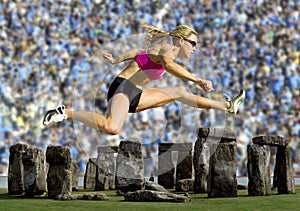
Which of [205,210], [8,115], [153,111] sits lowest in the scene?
[205,210]

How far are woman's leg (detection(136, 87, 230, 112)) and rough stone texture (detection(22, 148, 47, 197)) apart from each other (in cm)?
391

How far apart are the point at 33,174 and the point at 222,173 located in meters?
3.14

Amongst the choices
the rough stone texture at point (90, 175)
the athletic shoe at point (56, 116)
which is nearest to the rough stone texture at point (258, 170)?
the athletic shoe at point (56, 116)

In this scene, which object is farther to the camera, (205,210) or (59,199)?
(59,199)

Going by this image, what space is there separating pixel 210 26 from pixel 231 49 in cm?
A: 136

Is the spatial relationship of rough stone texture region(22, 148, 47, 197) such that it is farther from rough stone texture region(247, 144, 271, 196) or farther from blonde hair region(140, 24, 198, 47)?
blonde hair region(140, 24, 198, 47)

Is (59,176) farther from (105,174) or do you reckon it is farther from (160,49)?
(160,49)

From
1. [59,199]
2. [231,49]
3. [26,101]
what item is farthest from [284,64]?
[59,199]

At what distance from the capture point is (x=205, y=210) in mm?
9703

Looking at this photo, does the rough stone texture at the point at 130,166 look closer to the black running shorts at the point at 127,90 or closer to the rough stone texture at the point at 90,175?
the rough stone texture at the point at 90,175

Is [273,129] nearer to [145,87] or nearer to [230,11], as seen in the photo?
[230,11]

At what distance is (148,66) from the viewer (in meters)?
8.95

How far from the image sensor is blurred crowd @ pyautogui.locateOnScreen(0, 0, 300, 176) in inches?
874

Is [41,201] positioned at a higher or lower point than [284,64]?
lower
